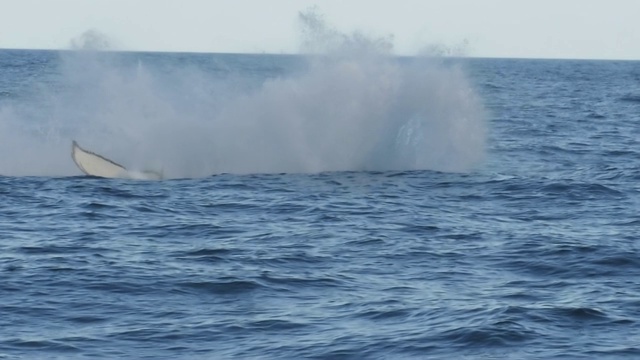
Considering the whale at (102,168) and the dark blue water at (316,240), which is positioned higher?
the whale at (102,168)

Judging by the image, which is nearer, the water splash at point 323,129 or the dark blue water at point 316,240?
the dark blue water at point 316,240

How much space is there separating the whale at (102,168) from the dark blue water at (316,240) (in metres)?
0.70

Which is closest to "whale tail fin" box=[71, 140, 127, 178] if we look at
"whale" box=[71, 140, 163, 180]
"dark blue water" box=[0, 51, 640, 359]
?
"whale" box=[71, 140, 163, 180]

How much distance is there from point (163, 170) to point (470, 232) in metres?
11.8

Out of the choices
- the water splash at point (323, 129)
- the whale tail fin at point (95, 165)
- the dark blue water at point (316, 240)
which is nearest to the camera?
the dark blue water at point (316, 240)

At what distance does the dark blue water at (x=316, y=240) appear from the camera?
581 inches

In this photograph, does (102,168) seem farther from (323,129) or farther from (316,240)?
(316,240)

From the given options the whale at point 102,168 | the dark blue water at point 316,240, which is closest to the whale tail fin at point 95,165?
the whale at point 102,168

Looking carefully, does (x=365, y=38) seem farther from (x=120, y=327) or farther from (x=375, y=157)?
(x=120, y=327)

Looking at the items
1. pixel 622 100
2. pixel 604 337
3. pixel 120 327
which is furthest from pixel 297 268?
pixel 622 100

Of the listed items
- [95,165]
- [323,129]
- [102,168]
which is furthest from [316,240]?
[323,129]

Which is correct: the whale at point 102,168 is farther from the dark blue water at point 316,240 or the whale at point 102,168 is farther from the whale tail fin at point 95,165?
the dark blue water at point 316,240

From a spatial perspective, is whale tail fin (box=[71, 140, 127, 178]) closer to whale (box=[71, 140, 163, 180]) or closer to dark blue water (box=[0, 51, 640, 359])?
whale (box=[71, 140, 163, 180])

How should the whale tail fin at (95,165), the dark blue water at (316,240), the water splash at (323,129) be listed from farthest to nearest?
the water splash at (323,129), the whale tail fin at (95,165), the dark blue water at (316,240)
